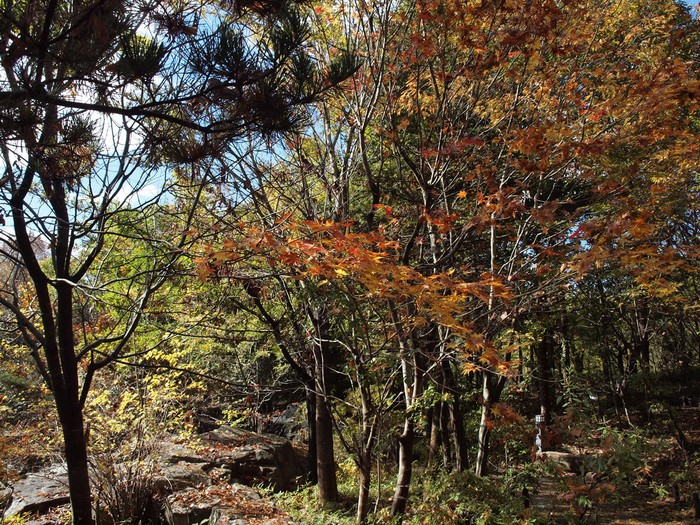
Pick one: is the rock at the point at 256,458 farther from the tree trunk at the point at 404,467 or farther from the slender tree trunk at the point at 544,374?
the slender tree trunk at the point at 544,374

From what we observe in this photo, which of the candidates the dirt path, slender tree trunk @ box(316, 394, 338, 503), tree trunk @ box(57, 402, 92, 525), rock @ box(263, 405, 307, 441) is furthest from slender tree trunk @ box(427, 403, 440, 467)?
tree trunk @ box(57, 402, 92, 525)

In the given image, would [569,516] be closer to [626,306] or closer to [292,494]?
[292,494]

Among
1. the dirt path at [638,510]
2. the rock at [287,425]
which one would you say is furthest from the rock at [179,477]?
the rock at [287,425]

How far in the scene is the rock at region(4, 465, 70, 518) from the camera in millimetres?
5800

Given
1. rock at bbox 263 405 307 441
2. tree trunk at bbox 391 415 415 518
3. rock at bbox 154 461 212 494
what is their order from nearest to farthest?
1. tree trunk at bbox 391 415 415 518
2. rock at bbox 154 461 212 494
3. rock at bbox 263 405 307 441

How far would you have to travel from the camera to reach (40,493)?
6.09 metres

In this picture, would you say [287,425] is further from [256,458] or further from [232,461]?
[232,461]

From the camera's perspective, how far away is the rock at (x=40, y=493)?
5800 mm

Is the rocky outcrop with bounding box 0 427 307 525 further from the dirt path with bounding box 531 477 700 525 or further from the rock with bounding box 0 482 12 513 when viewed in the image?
the dirt path with bounding box 531 477 700 525

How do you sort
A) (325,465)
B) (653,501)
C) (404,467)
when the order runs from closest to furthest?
(404,467)
(325,465)
(653,501)

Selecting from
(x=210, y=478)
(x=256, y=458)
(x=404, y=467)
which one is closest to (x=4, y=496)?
(x=210, y=478)

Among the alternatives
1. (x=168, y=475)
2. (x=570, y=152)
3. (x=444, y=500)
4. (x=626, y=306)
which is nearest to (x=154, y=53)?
(x=570, y=152)

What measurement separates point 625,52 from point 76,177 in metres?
6.12

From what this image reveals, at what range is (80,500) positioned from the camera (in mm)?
4113
